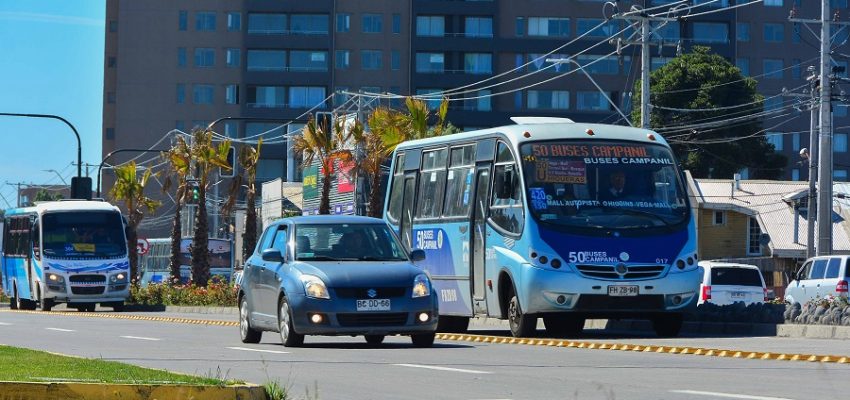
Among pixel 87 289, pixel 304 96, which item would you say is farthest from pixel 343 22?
pixel 87 289

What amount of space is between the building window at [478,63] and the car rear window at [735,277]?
8081 cm

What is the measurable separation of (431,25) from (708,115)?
2800cm

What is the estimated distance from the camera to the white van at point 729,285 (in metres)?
37.3

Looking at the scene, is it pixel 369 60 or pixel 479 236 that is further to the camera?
pixel 369 60

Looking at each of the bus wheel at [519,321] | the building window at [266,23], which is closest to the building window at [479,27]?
the building window at [266,23]

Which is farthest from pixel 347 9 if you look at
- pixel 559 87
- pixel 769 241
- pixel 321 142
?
pixel 321 142

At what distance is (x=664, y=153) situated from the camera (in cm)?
2447

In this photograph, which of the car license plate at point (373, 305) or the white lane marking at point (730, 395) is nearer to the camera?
the white lane marking at point (730, 395)

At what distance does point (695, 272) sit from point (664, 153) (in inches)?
72.5

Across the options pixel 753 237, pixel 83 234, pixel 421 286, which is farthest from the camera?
pixel 753 237

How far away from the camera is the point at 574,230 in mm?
23281

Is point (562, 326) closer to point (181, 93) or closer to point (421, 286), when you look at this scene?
point (421, 286)

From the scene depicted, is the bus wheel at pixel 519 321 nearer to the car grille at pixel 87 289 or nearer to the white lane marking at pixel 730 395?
the white lane marking at pixel 730 395

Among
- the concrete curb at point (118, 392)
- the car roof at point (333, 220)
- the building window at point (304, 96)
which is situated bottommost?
the concrete curb at point (118, 392)
